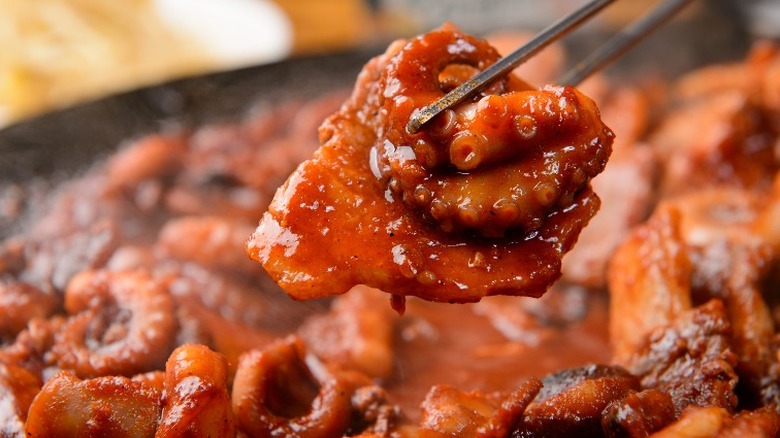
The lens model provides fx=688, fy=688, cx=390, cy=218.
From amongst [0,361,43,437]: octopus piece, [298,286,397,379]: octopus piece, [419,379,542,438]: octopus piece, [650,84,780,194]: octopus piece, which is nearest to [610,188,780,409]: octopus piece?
[419,379,542,438]: octopus piece

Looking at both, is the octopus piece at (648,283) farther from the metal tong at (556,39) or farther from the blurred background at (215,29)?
the blurred background at (215,29)

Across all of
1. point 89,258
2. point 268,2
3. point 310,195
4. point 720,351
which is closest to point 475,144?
point 310,195

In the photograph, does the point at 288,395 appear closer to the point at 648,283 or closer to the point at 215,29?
the point at 648,283

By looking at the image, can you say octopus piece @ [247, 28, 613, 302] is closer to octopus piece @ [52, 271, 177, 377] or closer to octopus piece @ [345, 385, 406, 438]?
octopus piece @ [345, 385, 406, 438]

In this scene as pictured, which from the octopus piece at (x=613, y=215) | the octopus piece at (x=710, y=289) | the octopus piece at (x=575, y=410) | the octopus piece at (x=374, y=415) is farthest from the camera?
the octopus piece at (x=613, y=215)

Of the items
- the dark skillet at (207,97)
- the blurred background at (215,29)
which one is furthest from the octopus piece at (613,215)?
the blurred background at (215,29)

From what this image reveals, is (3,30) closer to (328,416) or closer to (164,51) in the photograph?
(164,51)

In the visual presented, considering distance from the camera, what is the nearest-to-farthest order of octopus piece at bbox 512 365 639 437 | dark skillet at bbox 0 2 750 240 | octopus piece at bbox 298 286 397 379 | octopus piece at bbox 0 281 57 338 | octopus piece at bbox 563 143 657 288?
octopus piece at bbox 512 365 639 437 < octopus piece at bbox 0 281 57 338 < octopus piece at bbox 298 286 397 379 < octopus piece at bbox 563 143 657 288 < dark skillet at bbox 0 2 750 240
